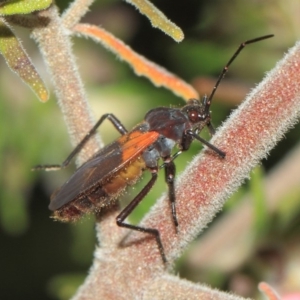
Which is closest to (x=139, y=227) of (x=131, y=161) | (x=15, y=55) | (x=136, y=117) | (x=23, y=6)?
(x=131, y=161)

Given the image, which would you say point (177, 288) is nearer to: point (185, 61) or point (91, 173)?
point (91, 173)

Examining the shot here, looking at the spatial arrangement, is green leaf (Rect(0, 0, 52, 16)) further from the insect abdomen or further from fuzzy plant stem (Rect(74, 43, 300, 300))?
the insect abdomen

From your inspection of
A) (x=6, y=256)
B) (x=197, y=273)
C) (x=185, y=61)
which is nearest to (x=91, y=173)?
(x=197, y=273)

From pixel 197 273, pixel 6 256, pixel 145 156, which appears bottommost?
pixel 6 256

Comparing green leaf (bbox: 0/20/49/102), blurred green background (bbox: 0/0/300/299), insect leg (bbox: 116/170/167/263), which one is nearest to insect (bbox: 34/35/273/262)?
insect leg (bbox: 116/170/167/263)

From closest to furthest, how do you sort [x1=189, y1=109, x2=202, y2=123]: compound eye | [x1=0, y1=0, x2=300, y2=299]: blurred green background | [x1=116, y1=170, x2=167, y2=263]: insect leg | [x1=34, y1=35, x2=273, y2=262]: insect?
[x1=116, y1=170, x2=167, y2=263]: insect leg < [x1=34, y1=35, x2=273, y2=262]: insect < [x1=189, y1=109, x2=202, y2=123]: compound eye < [x1=0, y1=0, x2=300, y2=299]: blurred green background

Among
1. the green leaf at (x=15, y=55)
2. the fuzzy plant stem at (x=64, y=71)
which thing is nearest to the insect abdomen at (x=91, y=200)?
the fuzzy plant stem at (x=64, y=71)
